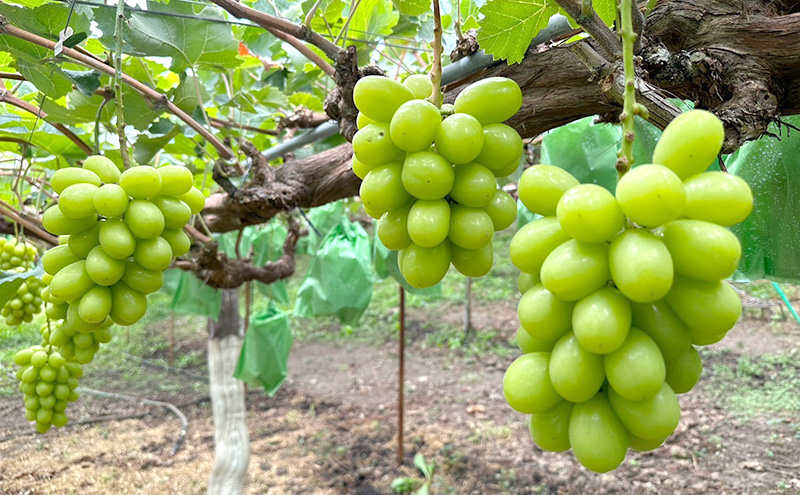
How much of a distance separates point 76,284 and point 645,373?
739 millimetres

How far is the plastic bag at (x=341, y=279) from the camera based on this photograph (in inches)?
107

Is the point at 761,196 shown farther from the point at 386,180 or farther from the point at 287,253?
the point at 287,253

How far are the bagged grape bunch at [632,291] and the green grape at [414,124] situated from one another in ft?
0.46

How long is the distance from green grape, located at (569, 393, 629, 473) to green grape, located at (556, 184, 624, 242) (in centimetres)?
14

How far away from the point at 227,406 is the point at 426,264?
2.90 metres

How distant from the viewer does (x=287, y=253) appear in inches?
86.1

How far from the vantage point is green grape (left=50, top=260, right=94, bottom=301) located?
719 millimetres

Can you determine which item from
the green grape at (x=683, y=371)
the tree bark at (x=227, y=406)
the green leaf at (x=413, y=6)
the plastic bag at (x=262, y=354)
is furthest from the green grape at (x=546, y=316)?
the tree bark at (x=227, y=406)

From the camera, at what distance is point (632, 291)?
1.17ft

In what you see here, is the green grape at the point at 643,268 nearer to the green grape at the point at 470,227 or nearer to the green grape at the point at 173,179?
the green grape at the point at 470,227

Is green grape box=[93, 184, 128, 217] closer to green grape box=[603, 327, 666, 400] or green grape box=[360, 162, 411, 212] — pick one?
green grape box=[360, 162, 411, 212]

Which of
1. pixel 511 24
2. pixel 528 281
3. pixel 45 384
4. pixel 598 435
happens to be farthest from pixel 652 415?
pixel 45 384

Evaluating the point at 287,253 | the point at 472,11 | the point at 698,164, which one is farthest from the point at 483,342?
the point at 698,164

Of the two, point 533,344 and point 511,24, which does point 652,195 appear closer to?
point 533,344
